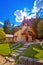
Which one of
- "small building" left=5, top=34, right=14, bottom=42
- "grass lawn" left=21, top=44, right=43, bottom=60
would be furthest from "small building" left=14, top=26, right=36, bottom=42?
"grass lawn" left=21, top=44, right=43, bottom=60

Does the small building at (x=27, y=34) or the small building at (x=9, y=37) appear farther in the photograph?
the small building at (x=9, y=37)

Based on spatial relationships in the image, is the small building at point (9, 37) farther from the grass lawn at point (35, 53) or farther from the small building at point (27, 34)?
the grass lawn at point (35, 53)

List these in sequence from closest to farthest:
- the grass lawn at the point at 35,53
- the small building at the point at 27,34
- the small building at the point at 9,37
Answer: the grass lawn at the point at 35,53 → the small building at the point at 27,34 → the small building at the point at 9,37

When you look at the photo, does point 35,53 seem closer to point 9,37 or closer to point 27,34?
point 27,34

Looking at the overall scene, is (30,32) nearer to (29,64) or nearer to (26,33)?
(26,33)

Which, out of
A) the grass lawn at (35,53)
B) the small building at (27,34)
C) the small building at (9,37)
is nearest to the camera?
the grass lawn at (35,53)

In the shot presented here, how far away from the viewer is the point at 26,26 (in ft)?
63.3

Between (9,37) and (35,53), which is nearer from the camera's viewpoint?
(35,53)

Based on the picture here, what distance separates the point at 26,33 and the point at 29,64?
13.5m

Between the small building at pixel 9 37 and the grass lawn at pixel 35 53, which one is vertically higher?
the small building at pixel 9 37

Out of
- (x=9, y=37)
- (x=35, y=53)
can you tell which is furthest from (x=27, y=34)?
(x=35, y=53)

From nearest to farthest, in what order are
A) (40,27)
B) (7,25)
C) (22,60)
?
(22,60)
(40,27)
(7,25)

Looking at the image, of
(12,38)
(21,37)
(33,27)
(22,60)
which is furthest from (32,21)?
(22,60)

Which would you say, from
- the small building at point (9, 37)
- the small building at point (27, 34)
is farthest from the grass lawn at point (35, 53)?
the small building at point (9, 37)
